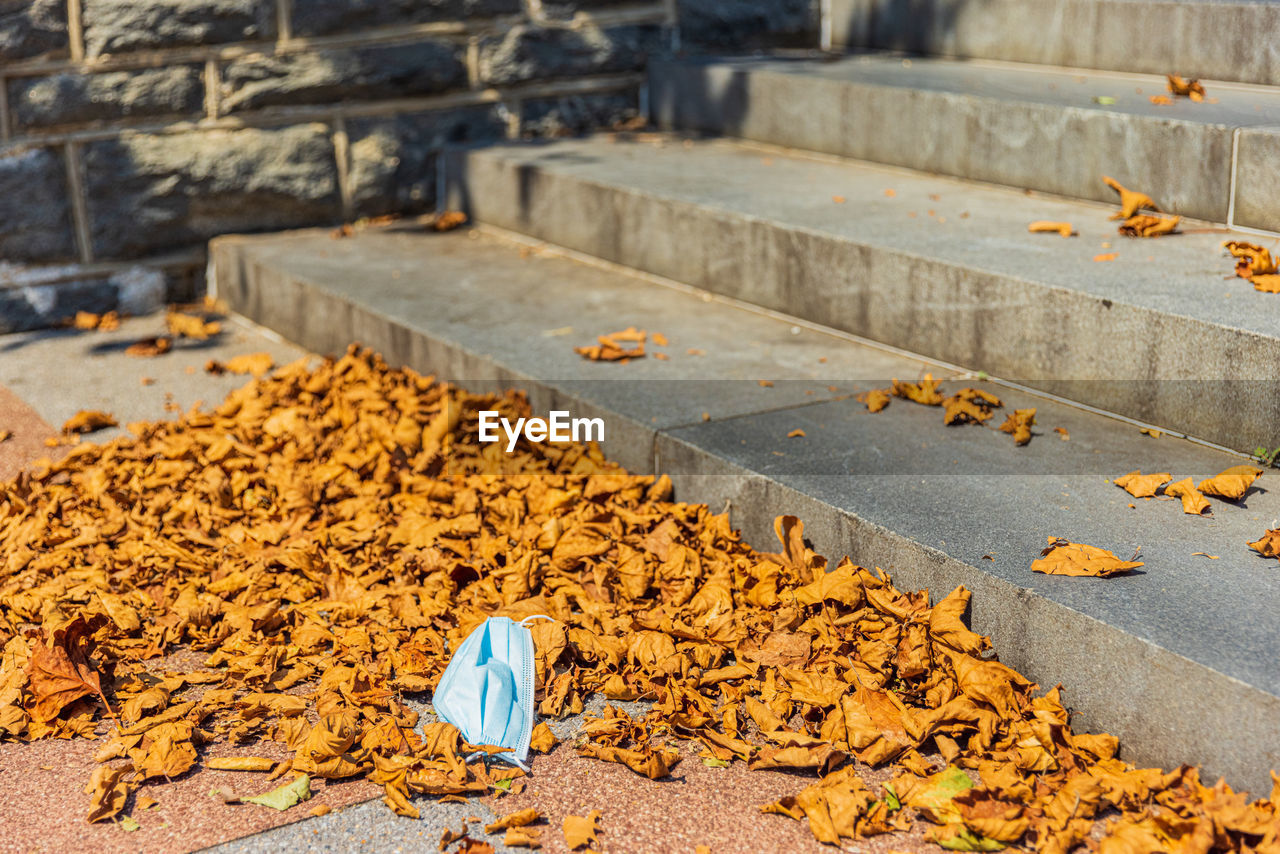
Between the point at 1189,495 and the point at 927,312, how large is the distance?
111 cm

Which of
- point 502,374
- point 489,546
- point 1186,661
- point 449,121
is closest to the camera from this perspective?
point 1186,661

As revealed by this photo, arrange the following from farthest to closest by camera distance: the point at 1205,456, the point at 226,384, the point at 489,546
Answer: the point at 226,384, the point at 489,546, the point at 1205,456

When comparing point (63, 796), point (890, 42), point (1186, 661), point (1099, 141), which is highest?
point (890, 42)

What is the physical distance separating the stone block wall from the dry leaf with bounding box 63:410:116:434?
126 cm

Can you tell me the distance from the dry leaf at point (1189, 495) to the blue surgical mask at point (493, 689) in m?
1.36

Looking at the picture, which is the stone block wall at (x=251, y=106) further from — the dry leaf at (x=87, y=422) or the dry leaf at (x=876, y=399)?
the dry leaf at (x=876, y=399)

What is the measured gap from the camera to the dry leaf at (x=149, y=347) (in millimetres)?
4758

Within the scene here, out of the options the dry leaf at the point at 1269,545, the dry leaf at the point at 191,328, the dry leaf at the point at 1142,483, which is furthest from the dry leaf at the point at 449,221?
the dry leaf at the point at 1269,545

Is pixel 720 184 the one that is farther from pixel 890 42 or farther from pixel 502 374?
pixel 890 42

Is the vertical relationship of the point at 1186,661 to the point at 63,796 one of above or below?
above

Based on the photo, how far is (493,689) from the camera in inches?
92.7

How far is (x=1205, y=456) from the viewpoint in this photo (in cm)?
284

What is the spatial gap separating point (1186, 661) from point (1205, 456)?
946 millimetres

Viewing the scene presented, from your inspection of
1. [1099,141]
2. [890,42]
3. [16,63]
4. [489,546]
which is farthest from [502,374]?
[890,42]
